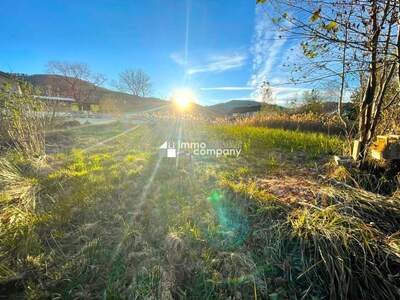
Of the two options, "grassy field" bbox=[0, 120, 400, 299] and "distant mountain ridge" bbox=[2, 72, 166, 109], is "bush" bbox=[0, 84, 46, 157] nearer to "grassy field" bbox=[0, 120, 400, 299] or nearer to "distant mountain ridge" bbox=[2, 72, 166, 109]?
"grassy field" bbox=[0, 120, 400, 299]

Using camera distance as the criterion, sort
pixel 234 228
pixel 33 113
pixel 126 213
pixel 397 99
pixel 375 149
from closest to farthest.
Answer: pixel 234 228, pixel 126 213, pixel 375 149, pixel 397 99, pixel 33 113

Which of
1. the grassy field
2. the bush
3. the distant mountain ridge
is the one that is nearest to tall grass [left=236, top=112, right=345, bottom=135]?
the grassy field

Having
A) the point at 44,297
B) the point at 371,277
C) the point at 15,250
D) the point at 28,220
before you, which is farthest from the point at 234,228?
the point at 28,220

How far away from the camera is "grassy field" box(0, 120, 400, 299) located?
124 cm

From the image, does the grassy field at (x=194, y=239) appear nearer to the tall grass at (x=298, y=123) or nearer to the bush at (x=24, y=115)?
the bush at (x=24, y=115)

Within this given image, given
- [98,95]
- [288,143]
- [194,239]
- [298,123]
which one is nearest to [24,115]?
[194,239]

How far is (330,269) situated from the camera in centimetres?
126

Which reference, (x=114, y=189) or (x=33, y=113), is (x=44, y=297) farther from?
(x=33, y=113)

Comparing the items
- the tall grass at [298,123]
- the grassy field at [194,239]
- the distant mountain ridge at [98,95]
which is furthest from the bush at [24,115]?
the distant mountain ridge at [98,95]

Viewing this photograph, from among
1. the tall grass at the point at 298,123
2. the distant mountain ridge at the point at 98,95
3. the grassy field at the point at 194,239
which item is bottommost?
the grassy field at the point at 194,239

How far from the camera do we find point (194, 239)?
165 cm

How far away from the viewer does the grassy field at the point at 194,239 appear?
1237mm

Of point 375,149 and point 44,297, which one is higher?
point 375,149

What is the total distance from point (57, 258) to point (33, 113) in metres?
3.68
